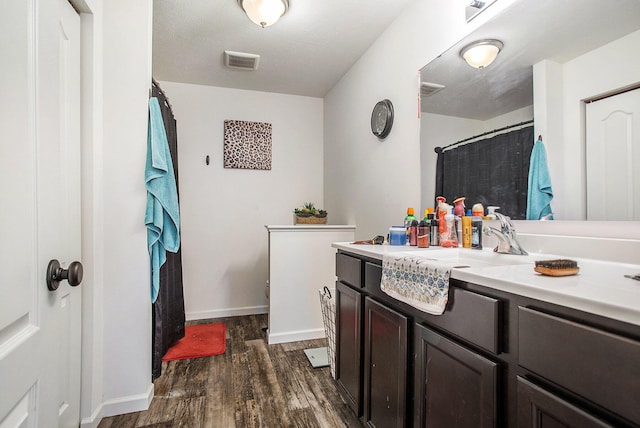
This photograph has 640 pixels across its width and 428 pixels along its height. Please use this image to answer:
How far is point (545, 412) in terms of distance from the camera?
2.19 ft

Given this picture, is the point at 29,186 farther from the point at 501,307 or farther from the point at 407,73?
the point at 407,73

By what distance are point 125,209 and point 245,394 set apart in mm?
1285

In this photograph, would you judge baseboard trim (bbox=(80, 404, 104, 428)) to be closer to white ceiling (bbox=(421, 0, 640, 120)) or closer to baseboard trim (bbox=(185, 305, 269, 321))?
baseboard trim (bbox=(185, 305, 269, 321))

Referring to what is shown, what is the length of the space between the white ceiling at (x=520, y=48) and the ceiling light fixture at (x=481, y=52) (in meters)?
0.02

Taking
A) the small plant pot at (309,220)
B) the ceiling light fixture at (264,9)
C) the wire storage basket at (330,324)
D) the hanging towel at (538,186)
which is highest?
the ceiling light fixture at (264,9)

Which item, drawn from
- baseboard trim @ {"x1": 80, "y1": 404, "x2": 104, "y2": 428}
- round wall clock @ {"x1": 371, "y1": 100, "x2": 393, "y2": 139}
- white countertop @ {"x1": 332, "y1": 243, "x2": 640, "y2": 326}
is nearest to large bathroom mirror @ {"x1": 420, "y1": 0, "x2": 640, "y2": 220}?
white countertop @ {"x1": 332, "y1": 243, "x2": 640, "y2": 326}

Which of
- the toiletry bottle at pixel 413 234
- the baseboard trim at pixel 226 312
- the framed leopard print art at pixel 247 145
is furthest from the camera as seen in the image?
the framed leopard print art at pixel 247 145

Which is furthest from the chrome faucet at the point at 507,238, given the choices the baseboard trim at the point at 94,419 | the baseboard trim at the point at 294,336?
the baseboard trim at the point at 94,419

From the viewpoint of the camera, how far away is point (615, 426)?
55cm

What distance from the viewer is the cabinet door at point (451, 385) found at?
0.81 metres

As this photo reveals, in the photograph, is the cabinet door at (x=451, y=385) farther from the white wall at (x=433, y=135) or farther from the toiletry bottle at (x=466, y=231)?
the white wall at (x=433, y=135)

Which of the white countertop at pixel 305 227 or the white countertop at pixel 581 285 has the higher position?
the white countertop at pixel 305 227

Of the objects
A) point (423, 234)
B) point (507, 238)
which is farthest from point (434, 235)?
point (507, 238)

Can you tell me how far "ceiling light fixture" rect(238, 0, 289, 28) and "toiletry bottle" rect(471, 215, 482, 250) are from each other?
1711 millimetres
